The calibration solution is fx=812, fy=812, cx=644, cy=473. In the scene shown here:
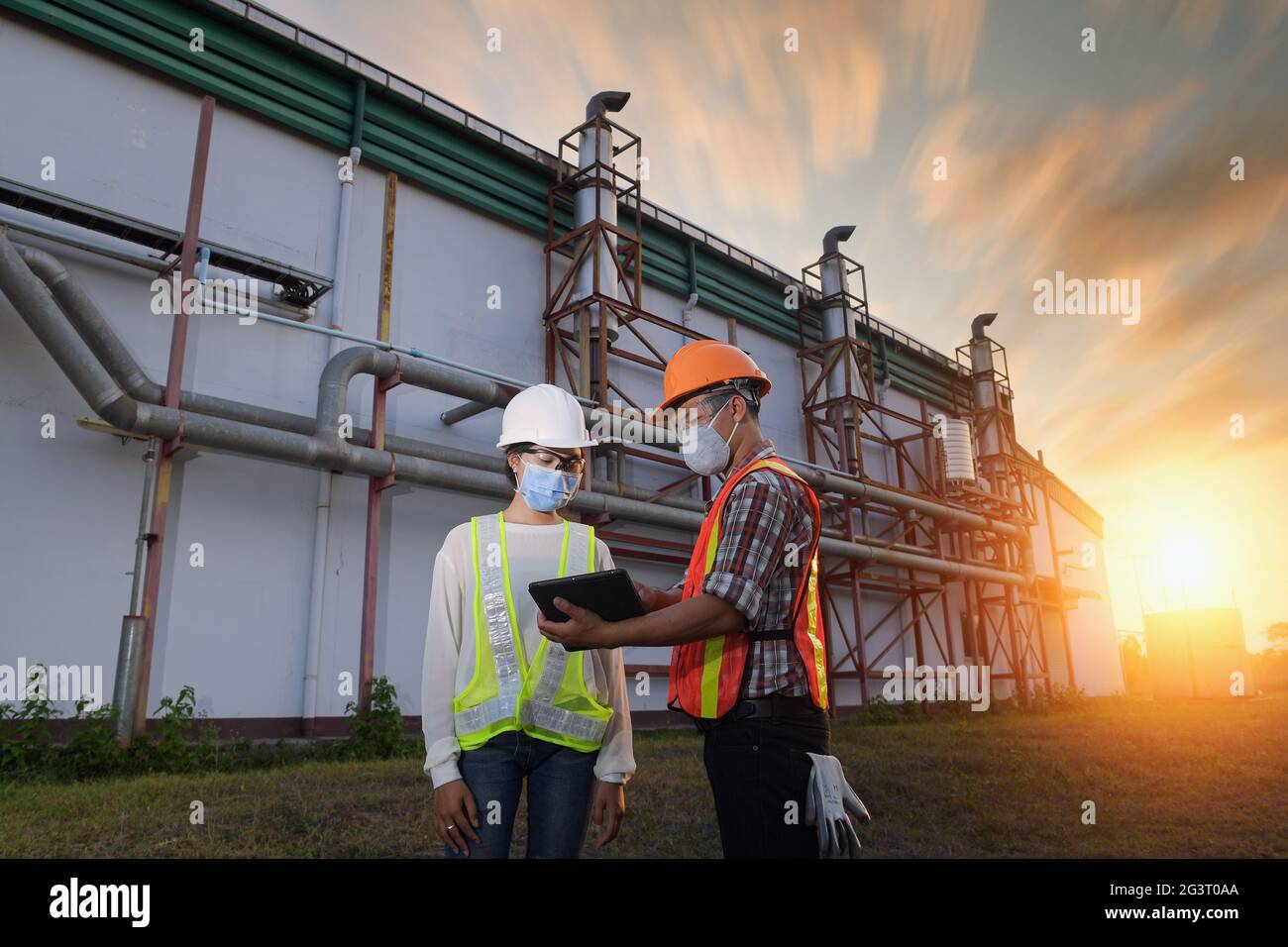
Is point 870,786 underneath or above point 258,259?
→ underneath

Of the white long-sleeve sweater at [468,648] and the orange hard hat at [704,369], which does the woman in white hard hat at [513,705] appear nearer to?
the white long-sleeve sweater at [468,648]

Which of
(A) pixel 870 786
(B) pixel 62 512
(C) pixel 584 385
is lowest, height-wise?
(A) pixel 870 786

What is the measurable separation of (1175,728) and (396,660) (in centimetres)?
1444

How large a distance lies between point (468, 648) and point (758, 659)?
2.99 feet

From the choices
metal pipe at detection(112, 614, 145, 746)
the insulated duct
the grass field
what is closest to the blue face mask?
the grass field

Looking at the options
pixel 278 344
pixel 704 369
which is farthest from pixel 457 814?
pixel 278 344

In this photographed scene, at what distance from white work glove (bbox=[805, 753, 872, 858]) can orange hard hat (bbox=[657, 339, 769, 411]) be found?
3.99 feet

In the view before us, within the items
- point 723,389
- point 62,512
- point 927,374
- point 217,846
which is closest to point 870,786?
point 217,846

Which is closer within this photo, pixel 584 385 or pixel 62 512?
pixel 62 512

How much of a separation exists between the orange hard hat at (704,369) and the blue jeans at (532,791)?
3.96 ft

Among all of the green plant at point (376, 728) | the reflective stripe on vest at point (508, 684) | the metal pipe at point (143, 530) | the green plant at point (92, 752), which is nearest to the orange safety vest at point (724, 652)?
the reflective stripe on vest at point (508, 684)

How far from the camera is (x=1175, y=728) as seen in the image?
51.1 feet

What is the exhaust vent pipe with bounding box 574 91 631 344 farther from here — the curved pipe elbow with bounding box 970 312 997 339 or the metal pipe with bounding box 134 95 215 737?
the curved pipe elbow with bounding box 970 312 997 339
